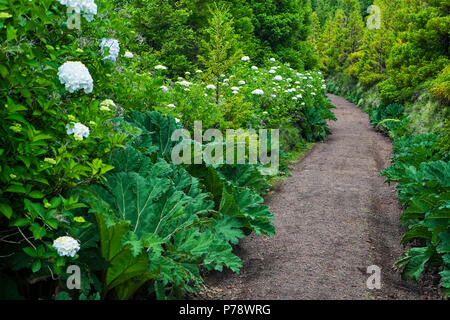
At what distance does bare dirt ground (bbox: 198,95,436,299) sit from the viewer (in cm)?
328

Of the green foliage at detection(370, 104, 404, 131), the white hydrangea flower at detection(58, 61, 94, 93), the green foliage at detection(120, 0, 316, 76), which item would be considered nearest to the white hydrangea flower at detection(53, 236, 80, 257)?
the white hydrangea flower at detection(58, 61, 94, 93)

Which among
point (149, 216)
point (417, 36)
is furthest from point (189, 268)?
point (417, 36)

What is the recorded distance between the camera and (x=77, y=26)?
2500 millimetres

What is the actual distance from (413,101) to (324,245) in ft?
33.3

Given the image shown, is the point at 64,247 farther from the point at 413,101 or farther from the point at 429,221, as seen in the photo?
the point at 413,101

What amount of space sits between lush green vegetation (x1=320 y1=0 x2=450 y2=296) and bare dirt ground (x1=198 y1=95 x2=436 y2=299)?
0.29 metres

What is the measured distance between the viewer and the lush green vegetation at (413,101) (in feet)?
11.8

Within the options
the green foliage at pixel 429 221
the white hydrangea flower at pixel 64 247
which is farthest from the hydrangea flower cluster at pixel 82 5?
the green foliage at pixel 429 221

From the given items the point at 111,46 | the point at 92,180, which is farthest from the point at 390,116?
the point at 92,180

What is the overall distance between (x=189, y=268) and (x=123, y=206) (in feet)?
2.38

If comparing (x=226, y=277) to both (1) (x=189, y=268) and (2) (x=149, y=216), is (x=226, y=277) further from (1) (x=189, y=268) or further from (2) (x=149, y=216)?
(2) (x=149, y=216)

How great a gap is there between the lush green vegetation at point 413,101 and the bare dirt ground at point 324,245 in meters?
0.29

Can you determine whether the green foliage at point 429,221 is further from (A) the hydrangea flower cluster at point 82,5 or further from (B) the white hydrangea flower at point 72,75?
(A) the hydrangea flower cluster at point 82,5
